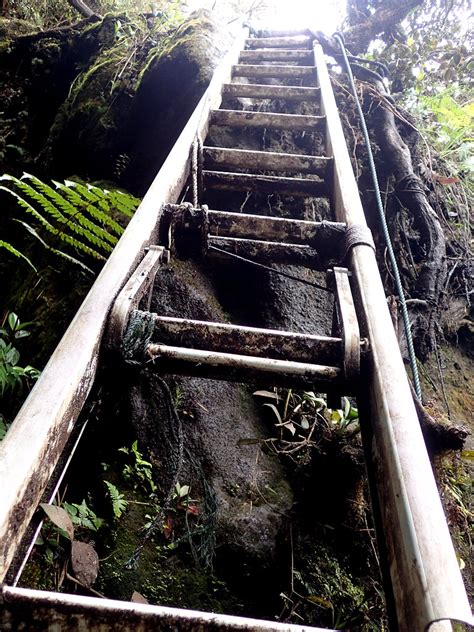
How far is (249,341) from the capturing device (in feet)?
4.12

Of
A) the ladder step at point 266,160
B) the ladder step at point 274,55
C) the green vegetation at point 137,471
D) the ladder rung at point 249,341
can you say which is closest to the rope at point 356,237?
the ladder rung at point 249,341

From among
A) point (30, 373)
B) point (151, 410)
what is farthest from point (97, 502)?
point (30, 373)

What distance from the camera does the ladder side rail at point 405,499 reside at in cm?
69

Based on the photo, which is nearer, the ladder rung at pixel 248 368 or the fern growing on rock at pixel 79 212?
the ladder rung at pixel 248 368

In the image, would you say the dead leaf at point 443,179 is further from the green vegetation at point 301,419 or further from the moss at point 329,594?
the moss at point 329,594

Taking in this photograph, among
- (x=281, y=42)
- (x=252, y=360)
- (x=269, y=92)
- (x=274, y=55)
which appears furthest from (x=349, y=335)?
(x=281, y=42)

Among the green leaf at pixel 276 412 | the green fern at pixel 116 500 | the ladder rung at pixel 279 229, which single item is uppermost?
the ladder rung at pixel 279 229

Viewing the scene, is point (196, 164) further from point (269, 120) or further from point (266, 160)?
point (269, 120)

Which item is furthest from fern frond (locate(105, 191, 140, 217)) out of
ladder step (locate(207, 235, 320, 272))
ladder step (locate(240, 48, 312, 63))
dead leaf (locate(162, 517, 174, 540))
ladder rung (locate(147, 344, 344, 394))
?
ladder step (locate(240, 48, 312, 63))

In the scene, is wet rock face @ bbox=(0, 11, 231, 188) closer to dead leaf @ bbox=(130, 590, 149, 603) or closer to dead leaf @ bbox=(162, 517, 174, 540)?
dead leaf @ bbox=(162, 517, 174, 540)

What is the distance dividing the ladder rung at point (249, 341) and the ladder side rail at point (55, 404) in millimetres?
185

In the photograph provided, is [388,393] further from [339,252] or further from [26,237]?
[26,237]

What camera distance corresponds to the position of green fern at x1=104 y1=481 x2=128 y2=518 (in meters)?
1.42

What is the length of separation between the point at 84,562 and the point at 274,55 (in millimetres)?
3807
